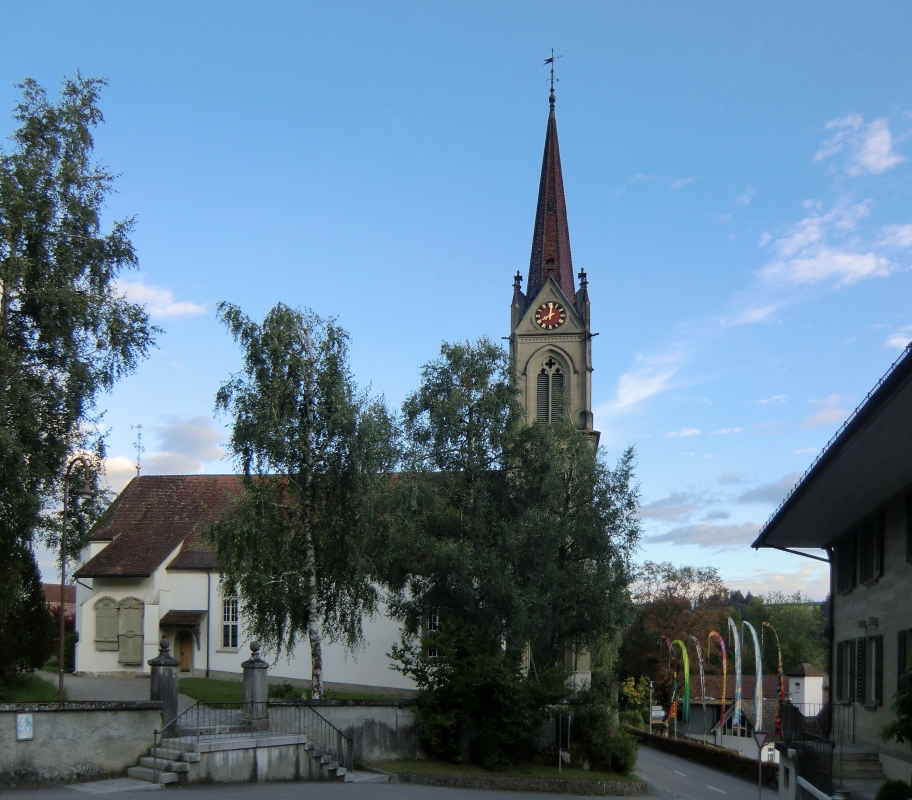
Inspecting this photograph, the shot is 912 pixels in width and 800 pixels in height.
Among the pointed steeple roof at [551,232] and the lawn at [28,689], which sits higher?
the pointed steeple roof at [551,232]

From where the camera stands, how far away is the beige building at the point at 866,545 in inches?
579

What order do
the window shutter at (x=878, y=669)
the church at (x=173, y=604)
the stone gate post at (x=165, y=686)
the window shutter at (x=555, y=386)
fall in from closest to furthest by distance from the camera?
the window shutter at (x=878, y=669) < the stone gate post at (x=165, y=686) < the church at (x=173, y=604) < the window shutter at (x=555, y=386)

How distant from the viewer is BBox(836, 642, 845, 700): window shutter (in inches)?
1009

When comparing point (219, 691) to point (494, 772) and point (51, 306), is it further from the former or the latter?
point (51, 306)

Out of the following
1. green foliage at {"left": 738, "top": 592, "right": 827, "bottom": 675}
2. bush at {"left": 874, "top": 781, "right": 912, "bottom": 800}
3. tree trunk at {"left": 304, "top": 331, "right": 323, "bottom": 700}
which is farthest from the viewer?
green foliage at {"left": 738, "top": 592, "right": 827, "bottom": 675}

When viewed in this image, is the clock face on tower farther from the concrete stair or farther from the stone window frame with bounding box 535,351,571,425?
the concrete stair

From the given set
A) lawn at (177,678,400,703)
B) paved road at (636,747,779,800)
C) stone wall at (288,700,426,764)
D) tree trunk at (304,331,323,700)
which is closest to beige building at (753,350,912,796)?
paved road at (636,747,779,800)

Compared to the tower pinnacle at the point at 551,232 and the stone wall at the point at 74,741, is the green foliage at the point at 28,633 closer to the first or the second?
the stone wall at the point at 74,741

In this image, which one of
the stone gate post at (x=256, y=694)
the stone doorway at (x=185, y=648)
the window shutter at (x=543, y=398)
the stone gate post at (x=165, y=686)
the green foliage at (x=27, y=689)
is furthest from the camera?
the window shutter at (x=543, y=398)

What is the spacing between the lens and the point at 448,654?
2916 cm

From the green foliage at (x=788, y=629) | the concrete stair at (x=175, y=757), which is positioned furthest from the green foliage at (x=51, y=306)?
the green foliage at (x=788, y=629)

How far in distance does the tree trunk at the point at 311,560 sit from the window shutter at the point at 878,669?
15655 millimetres

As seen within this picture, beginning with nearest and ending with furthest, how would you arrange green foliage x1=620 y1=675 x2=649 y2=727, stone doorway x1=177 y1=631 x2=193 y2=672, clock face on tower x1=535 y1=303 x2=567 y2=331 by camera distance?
stone doorway x1=177 y1=631 x2=193 y2=672, clock face on tower x1=535 y1=303 x2=567 y2=331, green foliage x1=620 y1=675 x2=649 y2=727

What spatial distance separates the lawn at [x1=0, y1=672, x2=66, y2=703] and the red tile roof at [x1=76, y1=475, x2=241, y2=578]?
10.4 metres
